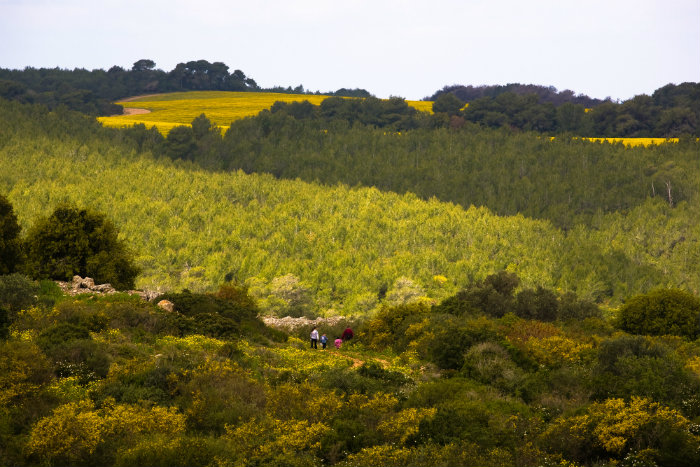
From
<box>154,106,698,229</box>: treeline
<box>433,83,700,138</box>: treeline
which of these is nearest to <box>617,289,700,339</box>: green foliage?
<box>154,106,698,229</box>: treeline

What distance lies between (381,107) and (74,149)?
2253 inches

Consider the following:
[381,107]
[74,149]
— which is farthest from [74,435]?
[381,107]

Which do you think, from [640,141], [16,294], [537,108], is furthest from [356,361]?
[537,108]

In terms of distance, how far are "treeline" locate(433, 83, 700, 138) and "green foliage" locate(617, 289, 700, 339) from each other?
9196cm

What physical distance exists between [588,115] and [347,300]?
8088cm

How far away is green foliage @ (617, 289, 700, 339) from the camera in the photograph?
3728cm

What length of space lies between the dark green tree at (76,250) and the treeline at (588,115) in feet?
327

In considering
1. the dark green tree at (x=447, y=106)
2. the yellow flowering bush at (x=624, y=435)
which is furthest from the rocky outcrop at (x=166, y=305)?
the dark green tree at (x=447, y=106)

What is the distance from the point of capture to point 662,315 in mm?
38469

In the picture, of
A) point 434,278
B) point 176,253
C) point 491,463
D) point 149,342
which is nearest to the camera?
point 491,463

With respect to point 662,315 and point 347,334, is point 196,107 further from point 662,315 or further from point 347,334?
point 662,315

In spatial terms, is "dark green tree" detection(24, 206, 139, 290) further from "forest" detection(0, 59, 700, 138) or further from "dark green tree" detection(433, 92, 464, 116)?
"dark green tree" detection(433, 92, 464, 116)

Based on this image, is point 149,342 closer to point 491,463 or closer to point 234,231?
point 491,463

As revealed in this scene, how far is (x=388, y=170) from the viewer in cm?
10919
